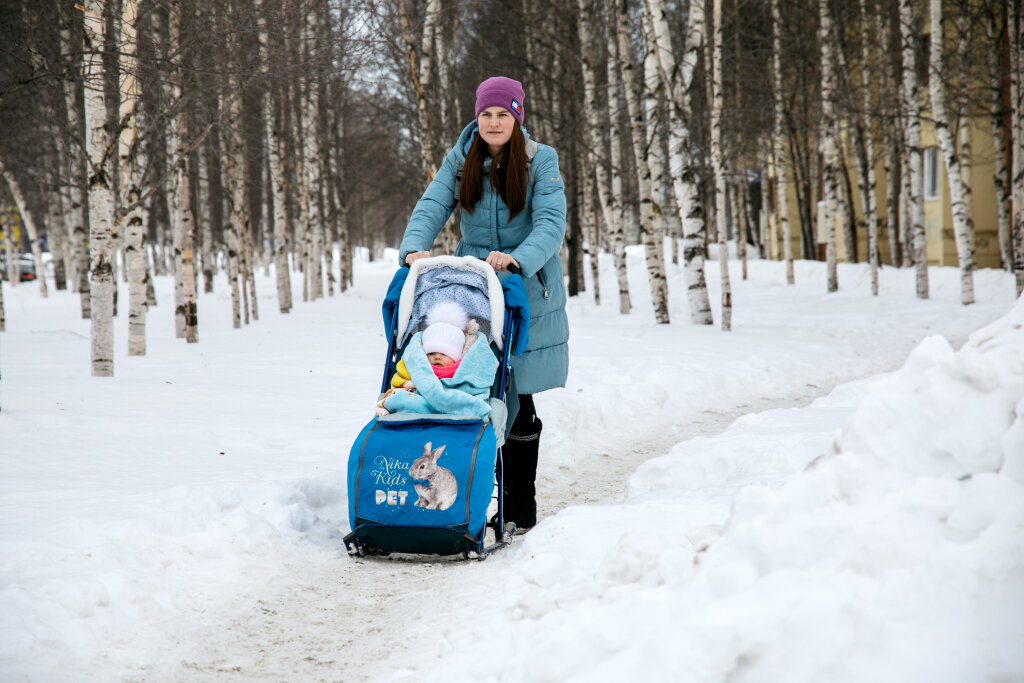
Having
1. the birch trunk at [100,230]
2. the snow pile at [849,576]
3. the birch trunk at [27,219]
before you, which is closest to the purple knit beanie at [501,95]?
the snow pile at [849,576]

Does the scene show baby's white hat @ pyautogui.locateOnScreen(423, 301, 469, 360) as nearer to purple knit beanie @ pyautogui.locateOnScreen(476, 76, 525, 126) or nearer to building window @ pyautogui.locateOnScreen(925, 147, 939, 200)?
purple knit beanie @ pyautogui.locateOnScreen(476, 76, 525, 126)

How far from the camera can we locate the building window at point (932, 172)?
78.4ft

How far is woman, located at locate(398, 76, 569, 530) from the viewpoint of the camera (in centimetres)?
425

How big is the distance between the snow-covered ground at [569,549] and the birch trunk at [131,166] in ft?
11.5

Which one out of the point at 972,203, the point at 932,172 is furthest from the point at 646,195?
the point at 932,172

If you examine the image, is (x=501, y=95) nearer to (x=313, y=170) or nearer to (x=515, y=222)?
(x=515, y=222)

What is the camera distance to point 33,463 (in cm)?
479

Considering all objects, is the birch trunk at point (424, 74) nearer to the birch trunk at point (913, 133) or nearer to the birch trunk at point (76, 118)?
the birch trunk at point (76, 118)

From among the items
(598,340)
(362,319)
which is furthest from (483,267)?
(362,319)

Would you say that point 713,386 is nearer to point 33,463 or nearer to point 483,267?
point 483,267

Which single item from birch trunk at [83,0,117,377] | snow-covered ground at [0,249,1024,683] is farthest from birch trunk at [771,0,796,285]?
birch trunk at [83,0,117,377]

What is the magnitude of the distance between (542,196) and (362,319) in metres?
14.7

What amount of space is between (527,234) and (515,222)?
12 cm

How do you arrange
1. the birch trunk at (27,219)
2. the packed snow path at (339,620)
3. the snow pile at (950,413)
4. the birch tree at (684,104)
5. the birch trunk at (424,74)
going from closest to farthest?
the snow pile at (950,413)
the packed snow path at (339,620)
the birch tree at (684,104)
the birch trunk at (424,74)
the birch trunk at (27,219)
